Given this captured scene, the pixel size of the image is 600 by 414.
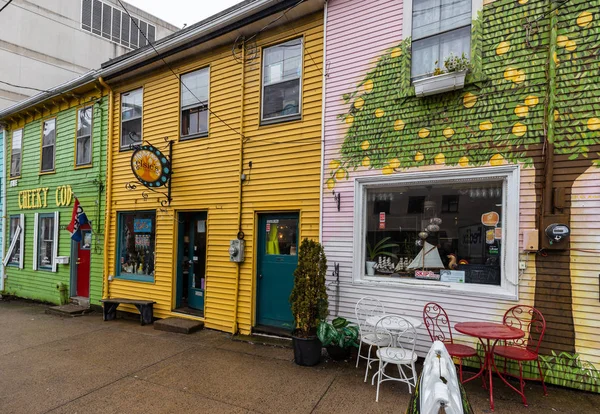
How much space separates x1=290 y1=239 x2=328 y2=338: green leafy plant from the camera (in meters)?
4.75

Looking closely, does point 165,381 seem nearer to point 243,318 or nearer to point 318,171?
point 243,318

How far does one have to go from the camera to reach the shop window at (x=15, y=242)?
1075 cm

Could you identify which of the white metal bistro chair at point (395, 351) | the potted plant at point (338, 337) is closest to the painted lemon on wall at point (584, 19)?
the white metal bistro chair at point (395, 351)

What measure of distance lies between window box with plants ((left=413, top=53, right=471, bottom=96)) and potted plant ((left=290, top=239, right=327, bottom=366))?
2.75 m

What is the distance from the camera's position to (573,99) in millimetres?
4027

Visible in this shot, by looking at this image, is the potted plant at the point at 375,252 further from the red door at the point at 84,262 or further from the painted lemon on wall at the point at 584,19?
the red door at the point at 84,262

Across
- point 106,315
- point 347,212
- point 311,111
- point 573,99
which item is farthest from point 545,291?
point 106,315

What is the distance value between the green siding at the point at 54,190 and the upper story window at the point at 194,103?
2785 mm

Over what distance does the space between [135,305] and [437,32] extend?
25.9 feet

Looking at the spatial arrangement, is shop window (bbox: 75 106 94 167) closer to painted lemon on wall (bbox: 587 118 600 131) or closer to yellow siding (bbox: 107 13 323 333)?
yellow siding (bbox: 107 13 323 333)

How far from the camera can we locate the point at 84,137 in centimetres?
924

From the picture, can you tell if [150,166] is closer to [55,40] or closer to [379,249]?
[379,249]

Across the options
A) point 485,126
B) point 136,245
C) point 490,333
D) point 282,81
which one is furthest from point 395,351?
point 136,245

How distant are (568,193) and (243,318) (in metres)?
5.33
